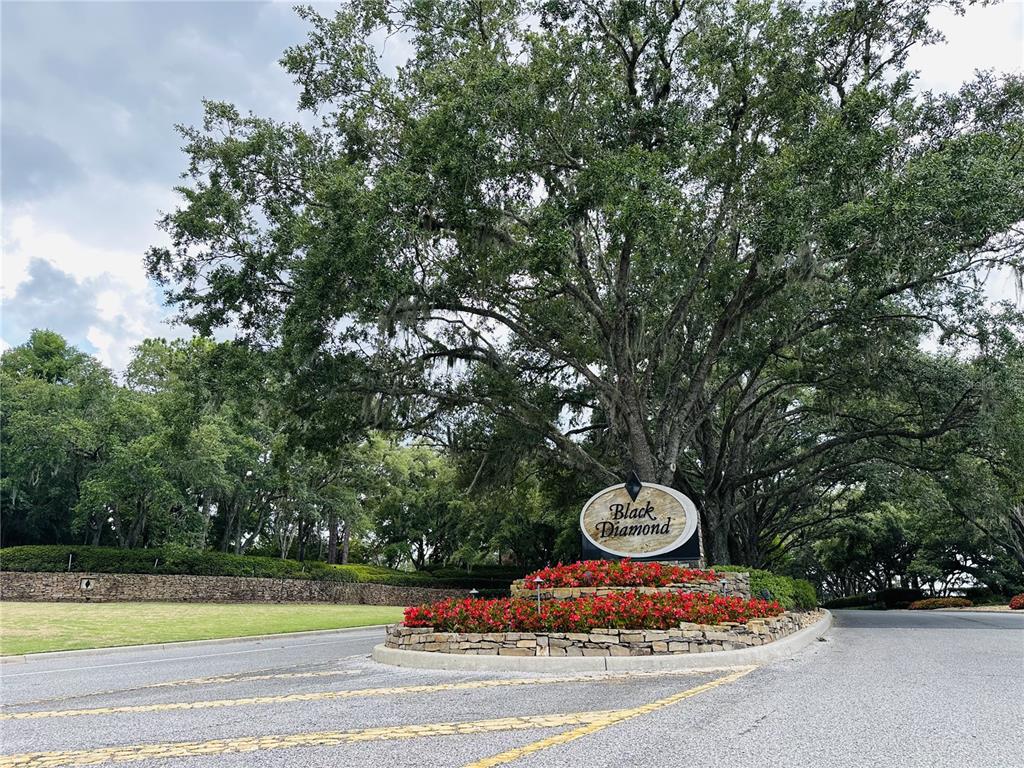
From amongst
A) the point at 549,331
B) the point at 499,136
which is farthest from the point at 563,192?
the point at 549,331

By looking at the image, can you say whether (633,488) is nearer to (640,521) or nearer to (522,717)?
(640,521)

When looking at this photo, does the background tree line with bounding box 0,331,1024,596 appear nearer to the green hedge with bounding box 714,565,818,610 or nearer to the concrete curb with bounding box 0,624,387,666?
the concrete curb with bounding box 0,624,387,666

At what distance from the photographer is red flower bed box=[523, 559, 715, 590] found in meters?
12.7

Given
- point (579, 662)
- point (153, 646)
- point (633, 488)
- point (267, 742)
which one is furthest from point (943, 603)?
point (267, 742)

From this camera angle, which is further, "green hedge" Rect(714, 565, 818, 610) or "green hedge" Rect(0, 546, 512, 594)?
"green hedge" Rect(0, 546, 512, 594)

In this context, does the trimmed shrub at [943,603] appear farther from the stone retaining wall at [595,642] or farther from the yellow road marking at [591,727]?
the yellow road marking at [591,727]

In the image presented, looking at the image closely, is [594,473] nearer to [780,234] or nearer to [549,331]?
[549,331]

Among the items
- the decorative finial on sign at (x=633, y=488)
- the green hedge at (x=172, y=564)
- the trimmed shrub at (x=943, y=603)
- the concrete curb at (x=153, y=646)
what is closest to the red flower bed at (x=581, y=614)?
the decorative finial on sign at (x=633, y=488)

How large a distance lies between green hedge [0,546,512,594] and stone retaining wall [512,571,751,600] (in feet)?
69.9

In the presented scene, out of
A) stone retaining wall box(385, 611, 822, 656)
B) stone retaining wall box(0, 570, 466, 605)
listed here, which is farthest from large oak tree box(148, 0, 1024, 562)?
stone retaining wall box(0, 570, 466, 605)

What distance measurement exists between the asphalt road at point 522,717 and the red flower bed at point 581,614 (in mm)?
1255

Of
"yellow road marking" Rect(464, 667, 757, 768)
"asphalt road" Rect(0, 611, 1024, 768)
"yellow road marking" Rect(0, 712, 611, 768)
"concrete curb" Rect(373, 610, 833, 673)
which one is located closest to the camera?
"yellow road marking" Rect(464, 667, 757, 768)

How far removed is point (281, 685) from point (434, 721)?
303 cm

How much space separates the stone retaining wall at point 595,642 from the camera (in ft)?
30.5
